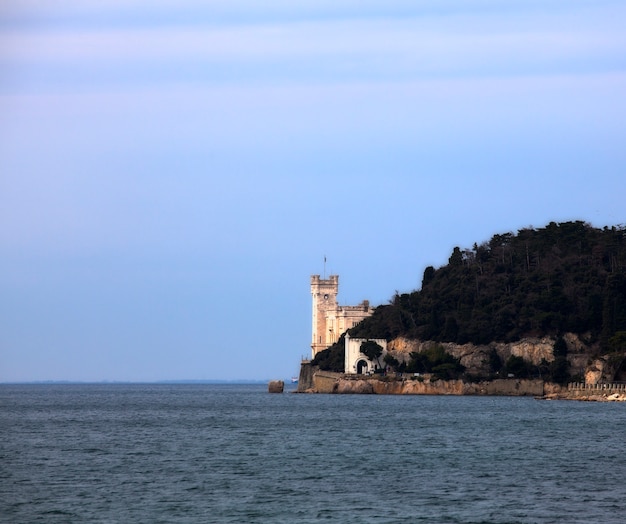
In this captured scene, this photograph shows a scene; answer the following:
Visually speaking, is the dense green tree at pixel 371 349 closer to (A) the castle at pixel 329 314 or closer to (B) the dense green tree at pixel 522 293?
(B) the dense green tree at pixel 522 293

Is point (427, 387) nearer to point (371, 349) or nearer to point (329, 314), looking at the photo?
point (371, 349)

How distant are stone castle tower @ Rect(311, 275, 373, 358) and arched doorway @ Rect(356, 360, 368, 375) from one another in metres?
23.2

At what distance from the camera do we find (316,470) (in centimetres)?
4762

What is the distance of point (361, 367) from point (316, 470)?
3818 inches

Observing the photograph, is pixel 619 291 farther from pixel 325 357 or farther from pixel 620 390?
pixel 325 357

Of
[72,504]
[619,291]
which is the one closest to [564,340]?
[619,291]

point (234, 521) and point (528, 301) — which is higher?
point (528, 301)

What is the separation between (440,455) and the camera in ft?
178

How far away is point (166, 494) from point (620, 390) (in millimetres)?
78881

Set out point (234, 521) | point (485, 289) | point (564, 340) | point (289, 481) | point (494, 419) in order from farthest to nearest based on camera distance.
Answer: point (485, 289) < point (564, 340) < point (494, 419) < point (289, 481) < point (234, 521)

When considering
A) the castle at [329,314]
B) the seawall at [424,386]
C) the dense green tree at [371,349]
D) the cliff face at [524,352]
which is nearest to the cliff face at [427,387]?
the seawall at [424,386]

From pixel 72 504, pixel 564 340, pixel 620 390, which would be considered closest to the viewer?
pixel 72 504

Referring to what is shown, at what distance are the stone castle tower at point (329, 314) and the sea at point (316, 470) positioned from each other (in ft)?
285

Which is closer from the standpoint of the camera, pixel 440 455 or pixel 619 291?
pixel 440 455
